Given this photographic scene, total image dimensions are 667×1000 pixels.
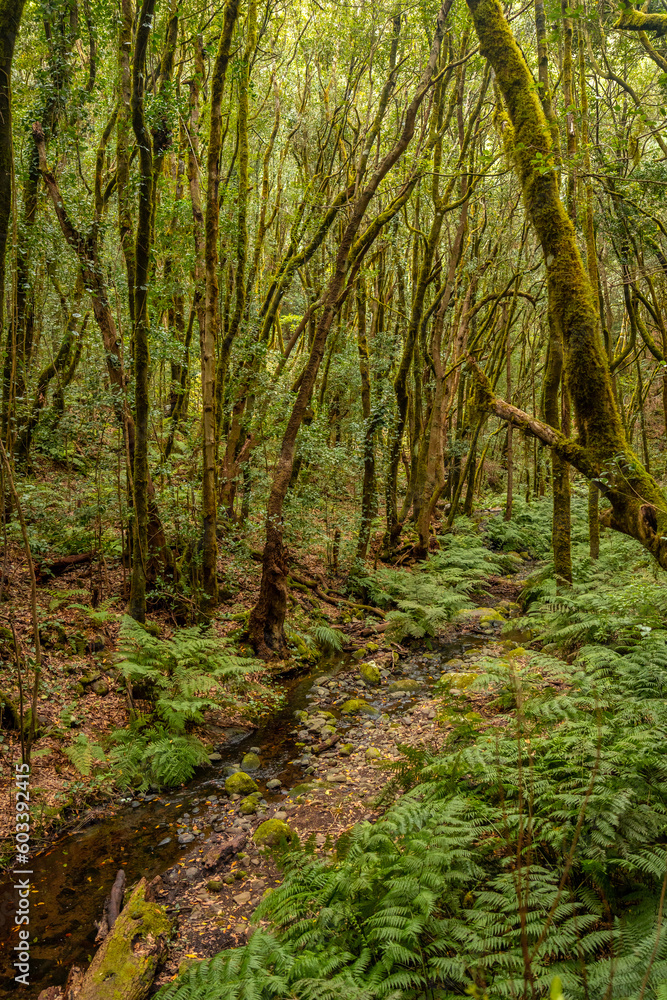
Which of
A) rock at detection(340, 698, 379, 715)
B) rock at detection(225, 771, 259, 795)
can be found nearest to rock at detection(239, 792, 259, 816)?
rock at detection(225, 771, 259, 795)

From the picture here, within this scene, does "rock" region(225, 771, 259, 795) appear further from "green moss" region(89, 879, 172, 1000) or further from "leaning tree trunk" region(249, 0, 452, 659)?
"leaning tree trunk" region(249, 0, 452, 659)

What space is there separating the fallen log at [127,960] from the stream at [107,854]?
8.2 inches

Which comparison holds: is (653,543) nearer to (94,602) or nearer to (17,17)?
(17,17)

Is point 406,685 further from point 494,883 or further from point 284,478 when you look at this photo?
point 494,883

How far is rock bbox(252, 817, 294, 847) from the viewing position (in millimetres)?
4418

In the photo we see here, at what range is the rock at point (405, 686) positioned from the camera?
755 cm

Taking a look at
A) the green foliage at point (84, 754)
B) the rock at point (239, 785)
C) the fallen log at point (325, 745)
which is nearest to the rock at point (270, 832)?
the rock at point (239, 785)

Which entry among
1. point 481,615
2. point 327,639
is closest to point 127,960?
point 327,639

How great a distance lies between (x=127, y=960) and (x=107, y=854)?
1.24m

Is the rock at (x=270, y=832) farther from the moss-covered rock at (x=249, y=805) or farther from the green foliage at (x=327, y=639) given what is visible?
the green foliage at (x=327, y=639)

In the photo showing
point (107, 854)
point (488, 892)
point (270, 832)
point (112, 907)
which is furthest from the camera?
point (270, 832)

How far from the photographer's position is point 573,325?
12.0 feet

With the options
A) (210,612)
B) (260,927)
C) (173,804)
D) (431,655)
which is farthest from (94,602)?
(431,655)

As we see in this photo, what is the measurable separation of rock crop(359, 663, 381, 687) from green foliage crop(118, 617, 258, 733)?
2218 mm
